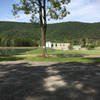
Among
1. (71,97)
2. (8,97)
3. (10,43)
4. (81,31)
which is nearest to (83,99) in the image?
(71,97)

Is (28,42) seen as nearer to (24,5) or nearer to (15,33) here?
(15,33)

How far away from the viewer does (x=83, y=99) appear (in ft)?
15.7

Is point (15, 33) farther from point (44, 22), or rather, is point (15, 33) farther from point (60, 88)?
point (60, 88)

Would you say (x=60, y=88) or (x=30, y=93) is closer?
(x=30, y=93)

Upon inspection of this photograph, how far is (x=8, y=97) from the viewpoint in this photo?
4.99 m

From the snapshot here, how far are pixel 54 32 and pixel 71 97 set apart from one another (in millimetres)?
191952

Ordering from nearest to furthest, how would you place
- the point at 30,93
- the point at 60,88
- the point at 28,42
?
the point at 30,93
the point at 60,88
the point at 28,42

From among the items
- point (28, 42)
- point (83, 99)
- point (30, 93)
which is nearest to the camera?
point (83, 99)

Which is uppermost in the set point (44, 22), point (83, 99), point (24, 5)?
point (24, 5)

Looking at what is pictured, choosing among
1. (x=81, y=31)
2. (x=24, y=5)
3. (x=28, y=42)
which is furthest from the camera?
(x=81, y=31)

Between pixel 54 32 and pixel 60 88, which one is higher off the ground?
pixel 54 32

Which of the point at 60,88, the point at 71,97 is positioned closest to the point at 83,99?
the point at 71,97

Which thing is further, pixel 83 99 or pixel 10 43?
pixel 10 43

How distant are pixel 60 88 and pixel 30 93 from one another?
4.41 feet
